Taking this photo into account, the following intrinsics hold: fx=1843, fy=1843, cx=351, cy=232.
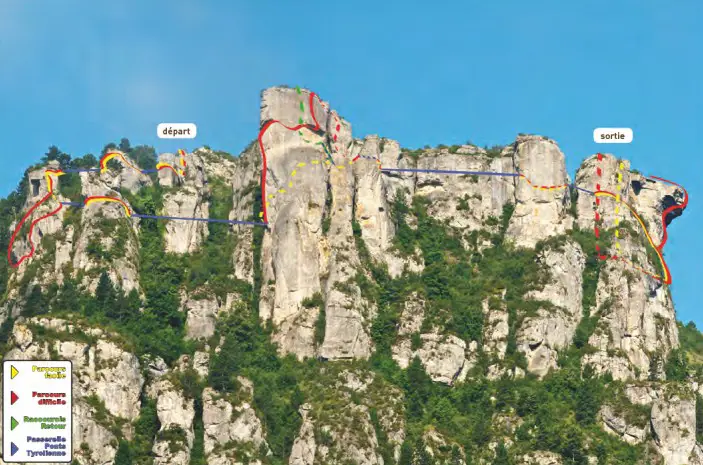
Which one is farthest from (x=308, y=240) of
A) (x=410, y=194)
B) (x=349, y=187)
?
(x=410, y=194)

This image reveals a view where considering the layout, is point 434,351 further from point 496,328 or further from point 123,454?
point 123,454

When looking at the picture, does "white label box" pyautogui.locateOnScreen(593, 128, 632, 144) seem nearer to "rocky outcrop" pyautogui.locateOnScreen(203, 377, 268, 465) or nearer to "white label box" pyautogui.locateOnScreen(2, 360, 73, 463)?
"rocky outcrop" pyautogui.locateOnScreen(203, 377, 268, 465)

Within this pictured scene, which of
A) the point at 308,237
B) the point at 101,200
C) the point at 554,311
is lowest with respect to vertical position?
the point at 554,311

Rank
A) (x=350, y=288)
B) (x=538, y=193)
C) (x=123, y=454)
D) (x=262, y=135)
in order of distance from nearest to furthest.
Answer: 1. (x=123, y=454)
2. (x=350, y=288)
3. (x=262, y=135)
4. (x=538, y=193)

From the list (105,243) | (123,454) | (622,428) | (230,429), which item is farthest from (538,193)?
(123,454)

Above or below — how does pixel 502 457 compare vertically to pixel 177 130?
below

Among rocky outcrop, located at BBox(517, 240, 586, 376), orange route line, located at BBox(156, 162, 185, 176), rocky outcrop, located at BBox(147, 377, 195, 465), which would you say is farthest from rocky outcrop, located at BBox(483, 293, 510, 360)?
orange route line, located at BBox(156, 162, 185, 176)

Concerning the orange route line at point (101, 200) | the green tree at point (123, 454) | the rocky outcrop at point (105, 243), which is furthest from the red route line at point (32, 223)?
the green tree at point (123, 454)

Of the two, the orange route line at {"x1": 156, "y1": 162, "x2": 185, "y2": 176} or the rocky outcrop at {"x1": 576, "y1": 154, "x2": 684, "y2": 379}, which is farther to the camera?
the orange route line at {"x1": 156, "y1": 162, "x2": 185, "y2": 176}
